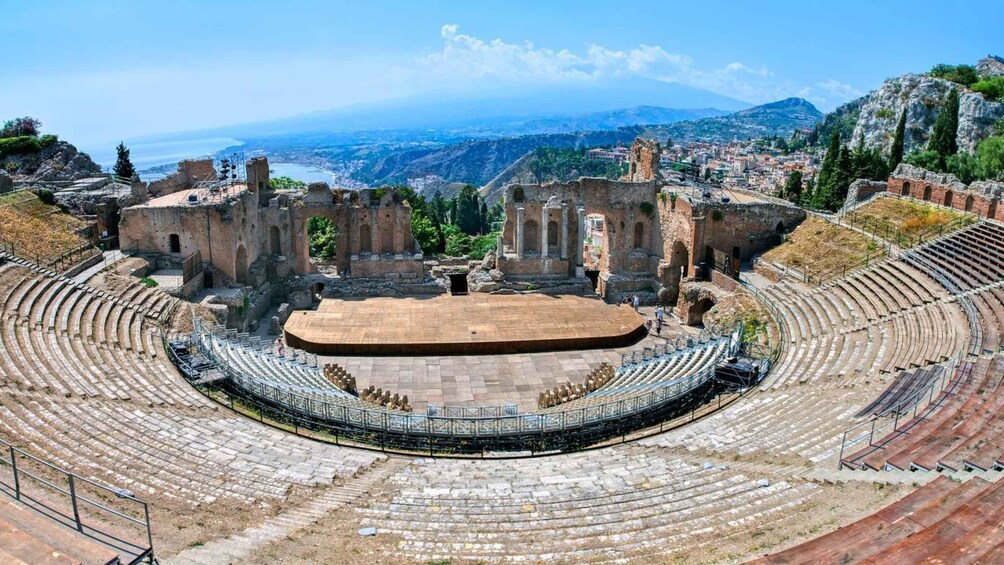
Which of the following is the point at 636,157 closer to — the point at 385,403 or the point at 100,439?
the point at 385,403

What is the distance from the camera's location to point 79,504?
11.1 metres

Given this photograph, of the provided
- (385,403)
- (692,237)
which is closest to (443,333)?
(385,403)

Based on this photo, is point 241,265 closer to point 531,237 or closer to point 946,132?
point 531,237

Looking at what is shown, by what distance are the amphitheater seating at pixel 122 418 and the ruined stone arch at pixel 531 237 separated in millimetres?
21633

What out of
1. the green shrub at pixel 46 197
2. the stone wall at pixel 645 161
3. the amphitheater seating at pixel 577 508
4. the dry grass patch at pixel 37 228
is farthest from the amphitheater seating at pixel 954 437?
the green shrub at pixel 46 197

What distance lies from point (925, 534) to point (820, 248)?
23.6 metres

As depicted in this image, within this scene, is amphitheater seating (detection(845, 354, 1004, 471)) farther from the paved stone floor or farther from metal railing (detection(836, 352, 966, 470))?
the paved stone floor

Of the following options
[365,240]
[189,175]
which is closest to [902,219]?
[365,240]

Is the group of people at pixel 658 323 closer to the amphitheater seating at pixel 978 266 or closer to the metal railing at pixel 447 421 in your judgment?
the amphitheater seating at pixel 978 266

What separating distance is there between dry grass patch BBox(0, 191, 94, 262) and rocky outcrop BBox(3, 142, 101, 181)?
345 inches

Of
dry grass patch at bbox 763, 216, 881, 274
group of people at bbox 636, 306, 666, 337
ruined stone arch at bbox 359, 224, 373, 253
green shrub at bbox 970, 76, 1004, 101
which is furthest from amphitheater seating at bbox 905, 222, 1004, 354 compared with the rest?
green shrub at bbox 970, 76, 1004, 101

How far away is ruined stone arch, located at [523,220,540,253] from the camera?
39719mm

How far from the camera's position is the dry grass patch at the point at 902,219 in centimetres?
2927

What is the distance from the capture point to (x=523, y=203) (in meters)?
39.0
